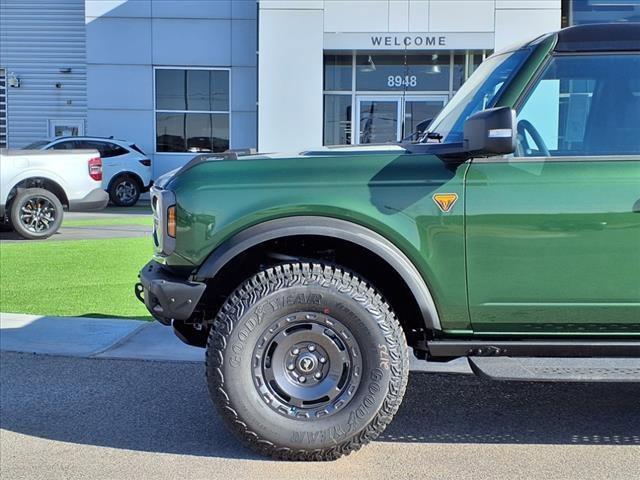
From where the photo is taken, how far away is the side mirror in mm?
3418

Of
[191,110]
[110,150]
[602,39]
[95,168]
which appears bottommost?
[95,168]

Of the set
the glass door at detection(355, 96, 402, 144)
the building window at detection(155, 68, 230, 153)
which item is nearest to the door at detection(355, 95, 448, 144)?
the glass door at detection(355, 96, 402, 144)

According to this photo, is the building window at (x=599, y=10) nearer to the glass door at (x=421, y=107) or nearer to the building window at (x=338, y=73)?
the glass door at (x=421, y=107)

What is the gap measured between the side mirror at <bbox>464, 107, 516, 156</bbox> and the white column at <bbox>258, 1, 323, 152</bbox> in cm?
1322

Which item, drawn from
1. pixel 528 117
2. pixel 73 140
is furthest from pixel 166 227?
pixel 73 140

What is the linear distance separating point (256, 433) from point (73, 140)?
16586 millimetres

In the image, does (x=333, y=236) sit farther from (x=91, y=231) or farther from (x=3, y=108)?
(x=3, y=108)

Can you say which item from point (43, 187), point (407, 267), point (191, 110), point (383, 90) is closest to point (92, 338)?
point (407, 267)

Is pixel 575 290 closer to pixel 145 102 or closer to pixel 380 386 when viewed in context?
pixel 380 386

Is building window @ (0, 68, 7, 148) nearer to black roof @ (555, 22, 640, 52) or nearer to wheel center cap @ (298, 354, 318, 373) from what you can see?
wheel center cap @ (298, 354, 318, 373)

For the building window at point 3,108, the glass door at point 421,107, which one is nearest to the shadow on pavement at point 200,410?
the glass door at point 421,107

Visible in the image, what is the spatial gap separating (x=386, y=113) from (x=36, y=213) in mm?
9374

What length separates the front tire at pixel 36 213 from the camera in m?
12.2

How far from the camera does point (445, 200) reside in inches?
145
